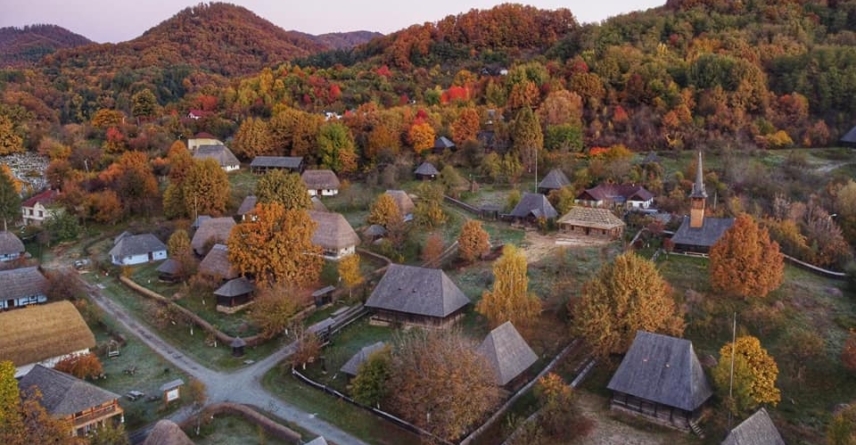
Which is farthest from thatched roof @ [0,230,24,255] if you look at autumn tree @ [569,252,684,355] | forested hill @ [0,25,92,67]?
forested hill @ [0,25,92,67]

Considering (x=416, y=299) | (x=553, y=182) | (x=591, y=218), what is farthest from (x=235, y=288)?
(x=553, y=182)

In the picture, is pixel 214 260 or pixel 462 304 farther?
pixel 214 260

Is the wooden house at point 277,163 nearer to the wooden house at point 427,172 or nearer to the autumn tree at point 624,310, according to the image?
the wooden house at point 427,172

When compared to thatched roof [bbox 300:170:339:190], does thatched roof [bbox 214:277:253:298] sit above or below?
below

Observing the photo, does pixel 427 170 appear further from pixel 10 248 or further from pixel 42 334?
pixel 42 334

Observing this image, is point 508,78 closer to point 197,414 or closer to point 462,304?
point 462,304

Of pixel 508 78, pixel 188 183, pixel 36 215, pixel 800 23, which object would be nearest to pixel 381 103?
pixel 508 78

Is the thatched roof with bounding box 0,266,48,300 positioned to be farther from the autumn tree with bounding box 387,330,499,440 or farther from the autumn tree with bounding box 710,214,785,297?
the autumn tree with bounding box 710,214,785,297
